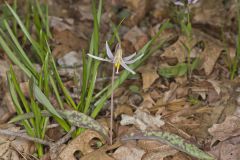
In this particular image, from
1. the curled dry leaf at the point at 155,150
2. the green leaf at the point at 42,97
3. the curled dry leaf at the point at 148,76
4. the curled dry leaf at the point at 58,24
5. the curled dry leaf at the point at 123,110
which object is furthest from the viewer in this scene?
the curled dry leaf at the point at 58,24

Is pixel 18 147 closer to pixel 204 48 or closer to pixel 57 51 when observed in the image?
pixel 57 51

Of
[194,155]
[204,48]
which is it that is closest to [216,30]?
[204,48]

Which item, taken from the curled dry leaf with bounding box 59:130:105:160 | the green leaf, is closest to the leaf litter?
the curled dry leaf with bounding box 59:130:105:160

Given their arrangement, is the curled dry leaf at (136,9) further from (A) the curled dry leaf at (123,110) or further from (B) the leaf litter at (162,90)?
(A) the curled dry leaf at (123,110)

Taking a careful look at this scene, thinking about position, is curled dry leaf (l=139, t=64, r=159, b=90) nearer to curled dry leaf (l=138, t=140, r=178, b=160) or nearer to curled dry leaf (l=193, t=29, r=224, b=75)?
curled dry leaf (l=193, t=29, r=224, b=75)

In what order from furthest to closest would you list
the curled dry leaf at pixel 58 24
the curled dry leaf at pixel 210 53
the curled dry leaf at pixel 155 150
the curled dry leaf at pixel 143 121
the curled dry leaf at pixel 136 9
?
the curled dry leaf at pixel 136 9, the curled dry leaf at pixel 58 24, the curled dry leaf at pixel 210 53, the curled dry leaf at pixel 143 121, the curled dry leaf at pixel 155 150

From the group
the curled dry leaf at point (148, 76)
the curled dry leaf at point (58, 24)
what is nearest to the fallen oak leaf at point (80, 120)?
the curled dry leaf at point (148, 76)

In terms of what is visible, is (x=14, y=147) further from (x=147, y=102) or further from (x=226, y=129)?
(x=226, y=129)
